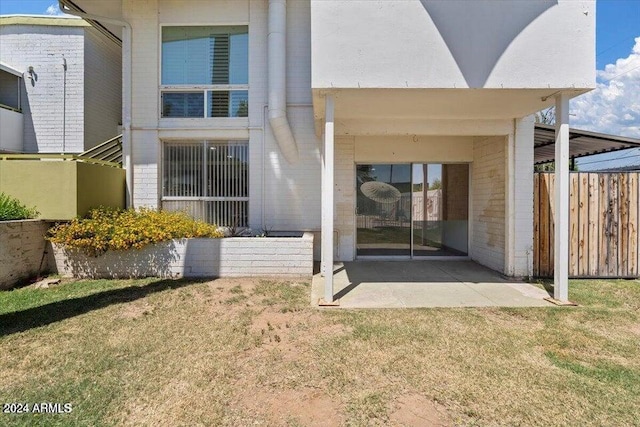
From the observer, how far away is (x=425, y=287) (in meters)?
6.12

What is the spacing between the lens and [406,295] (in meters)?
5.64

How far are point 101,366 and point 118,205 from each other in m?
5.63

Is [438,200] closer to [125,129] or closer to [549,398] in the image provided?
[549,398]

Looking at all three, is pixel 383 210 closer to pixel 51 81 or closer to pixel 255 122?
pixel 255 122

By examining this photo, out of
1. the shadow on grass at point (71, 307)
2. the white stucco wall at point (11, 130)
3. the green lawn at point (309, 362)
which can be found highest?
the white stucco wall at point (11, 130)

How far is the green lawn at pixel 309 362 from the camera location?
2668 millimetres

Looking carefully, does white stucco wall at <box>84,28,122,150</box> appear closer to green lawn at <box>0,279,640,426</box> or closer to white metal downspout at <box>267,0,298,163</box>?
white metal downspout at <box>267,0,298,163</box>

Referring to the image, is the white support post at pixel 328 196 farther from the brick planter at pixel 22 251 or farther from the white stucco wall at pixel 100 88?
the white stucco wall at pixel 100 88

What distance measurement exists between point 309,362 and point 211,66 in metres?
7.45

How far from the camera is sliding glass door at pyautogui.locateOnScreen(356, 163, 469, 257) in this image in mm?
8711

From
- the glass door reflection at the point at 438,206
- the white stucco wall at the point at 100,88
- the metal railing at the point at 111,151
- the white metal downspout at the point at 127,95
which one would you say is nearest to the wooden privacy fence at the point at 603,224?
the glass door reflection at the point at 438,206

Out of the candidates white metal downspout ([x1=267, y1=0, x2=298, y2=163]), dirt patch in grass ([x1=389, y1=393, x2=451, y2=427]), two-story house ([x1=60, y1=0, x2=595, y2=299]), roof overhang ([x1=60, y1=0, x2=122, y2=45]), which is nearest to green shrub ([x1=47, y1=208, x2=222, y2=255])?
two-story house ([x1=60, y1=0, x2=595, y2=299])

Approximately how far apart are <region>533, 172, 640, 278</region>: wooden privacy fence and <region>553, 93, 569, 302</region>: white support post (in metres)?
1.61

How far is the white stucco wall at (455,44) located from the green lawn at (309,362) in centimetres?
336
